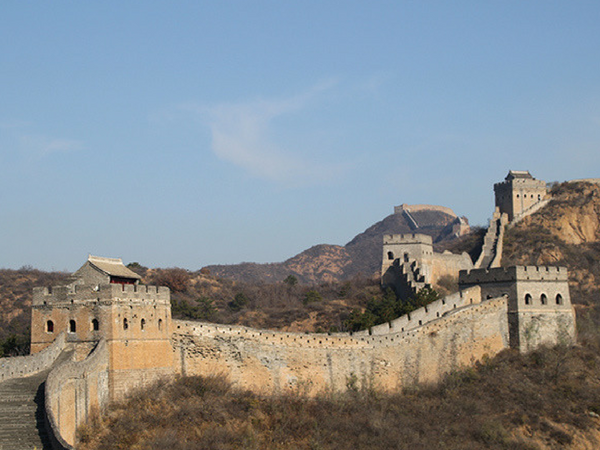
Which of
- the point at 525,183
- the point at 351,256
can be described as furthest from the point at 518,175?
the point at 351,256

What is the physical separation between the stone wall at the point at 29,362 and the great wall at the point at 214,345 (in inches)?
1.3

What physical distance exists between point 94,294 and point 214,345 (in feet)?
17.4

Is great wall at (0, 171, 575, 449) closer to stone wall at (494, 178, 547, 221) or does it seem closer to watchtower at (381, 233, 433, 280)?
watchtower at (381, 233, 433, 280)

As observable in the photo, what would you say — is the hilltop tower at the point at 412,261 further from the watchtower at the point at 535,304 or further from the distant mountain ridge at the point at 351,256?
the distant mountain ridge at the point at 351,256

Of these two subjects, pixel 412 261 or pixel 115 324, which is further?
pixel 412 261

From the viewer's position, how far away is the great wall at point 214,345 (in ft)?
85.8

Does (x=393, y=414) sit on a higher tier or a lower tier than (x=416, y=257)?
lower

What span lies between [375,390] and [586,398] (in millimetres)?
9063

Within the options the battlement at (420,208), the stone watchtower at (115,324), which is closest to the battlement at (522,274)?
the stone watchtower at (115,324)

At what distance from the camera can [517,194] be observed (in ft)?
246

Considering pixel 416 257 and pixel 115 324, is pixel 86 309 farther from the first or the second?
pixel 416 257

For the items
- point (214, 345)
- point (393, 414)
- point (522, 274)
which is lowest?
point (393, 414)

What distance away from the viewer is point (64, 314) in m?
29.8

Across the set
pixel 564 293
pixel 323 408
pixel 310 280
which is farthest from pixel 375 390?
pixel 310 280
